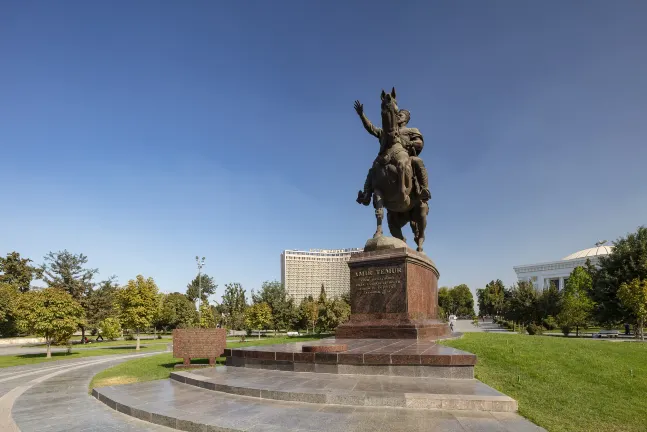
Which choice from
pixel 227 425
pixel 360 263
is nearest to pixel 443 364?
pixel 227 425

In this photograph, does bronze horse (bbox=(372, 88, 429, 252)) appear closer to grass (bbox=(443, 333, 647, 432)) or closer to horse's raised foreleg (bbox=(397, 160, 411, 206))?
horse's raised foreleg (bbox=(397, 160, 411, 206))

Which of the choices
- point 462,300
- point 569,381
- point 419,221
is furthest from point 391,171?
point 462,300

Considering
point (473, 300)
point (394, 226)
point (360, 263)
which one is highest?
point (394, 226)

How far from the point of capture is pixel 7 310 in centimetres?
4456

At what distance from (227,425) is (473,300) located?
456ft

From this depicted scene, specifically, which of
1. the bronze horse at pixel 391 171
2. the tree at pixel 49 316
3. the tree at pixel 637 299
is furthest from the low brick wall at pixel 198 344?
the tree at pixel 637 299

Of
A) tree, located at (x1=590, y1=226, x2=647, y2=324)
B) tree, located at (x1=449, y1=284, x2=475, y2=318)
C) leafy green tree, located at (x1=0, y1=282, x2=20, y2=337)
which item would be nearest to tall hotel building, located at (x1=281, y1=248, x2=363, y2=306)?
tree, located at (x1=449, y1=284, x2=475, y2=318)

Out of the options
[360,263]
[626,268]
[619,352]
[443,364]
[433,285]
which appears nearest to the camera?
[443,364]

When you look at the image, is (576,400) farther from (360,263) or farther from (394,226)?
(394,226)

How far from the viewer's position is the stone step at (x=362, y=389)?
18.4 ft

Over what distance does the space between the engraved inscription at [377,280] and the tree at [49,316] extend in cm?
2627

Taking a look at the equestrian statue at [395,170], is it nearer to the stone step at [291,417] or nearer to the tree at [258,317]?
the stone step at [291,417]

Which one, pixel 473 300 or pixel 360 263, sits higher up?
pixel 360 263

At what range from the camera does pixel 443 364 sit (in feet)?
23.4
